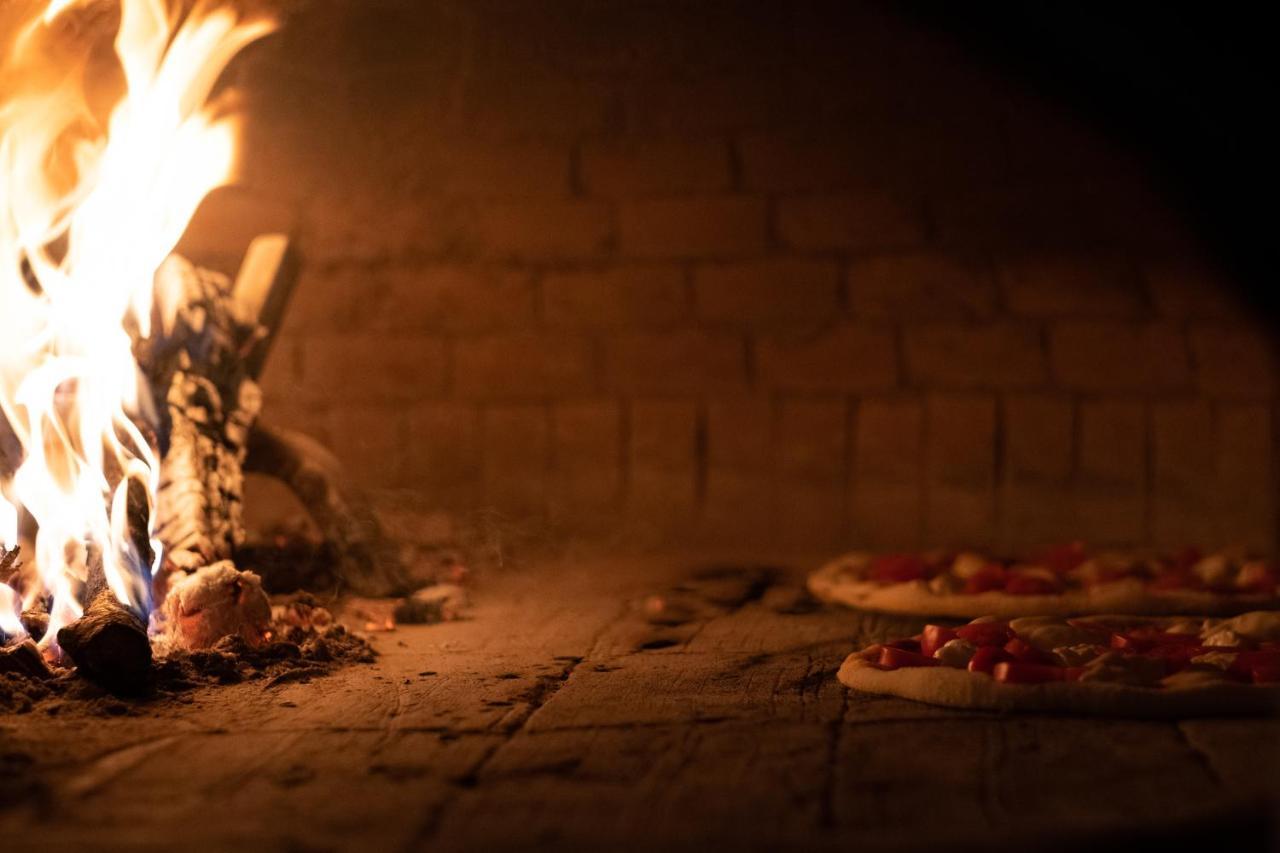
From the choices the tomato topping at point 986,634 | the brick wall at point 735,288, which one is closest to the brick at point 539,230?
the brick wall at point 735,288

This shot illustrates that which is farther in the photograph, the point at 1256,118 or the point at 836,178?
the point at 836,178

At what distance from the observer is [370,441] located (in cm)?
655

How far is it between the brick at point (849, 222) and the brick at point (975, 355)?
0.42m

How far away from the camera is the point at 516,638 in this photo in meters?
4.27

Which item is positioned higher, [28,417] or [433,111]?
[433,111]

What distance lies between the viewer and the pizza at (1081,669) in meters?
3.02

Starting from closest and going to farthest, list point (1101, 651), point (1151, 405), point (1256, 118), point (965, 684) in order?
point (965, 684) < point (1101, 651) < point (1256, 118) < point (1151, 405)

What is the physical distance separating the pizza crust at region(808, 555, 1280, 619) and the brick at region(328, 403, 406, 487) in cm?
280

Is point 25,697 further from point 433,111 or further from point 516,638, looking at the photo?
point 433,111

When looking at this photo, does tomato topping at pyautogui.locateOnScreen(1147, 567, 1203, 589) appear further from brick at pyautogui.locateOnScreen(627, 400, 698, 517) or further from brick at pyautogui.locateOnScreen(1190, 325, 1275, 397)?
brick at pyautogui.locateOnScreen(627, 400, 698, 517)

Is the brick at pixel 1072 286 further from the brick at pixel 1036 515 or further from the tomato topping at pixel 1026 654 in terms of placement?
the tomato topping at pixel 1026 654

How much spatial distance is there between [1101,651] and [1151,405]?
2732 mm

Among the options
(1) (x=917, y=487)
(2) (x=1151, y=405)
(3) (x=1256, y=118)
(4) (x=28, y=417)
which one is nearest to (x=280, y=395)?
(4) (x=28, y=417)

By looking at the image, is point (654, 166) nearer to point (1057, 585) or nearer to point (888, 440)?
point (888, 440)
